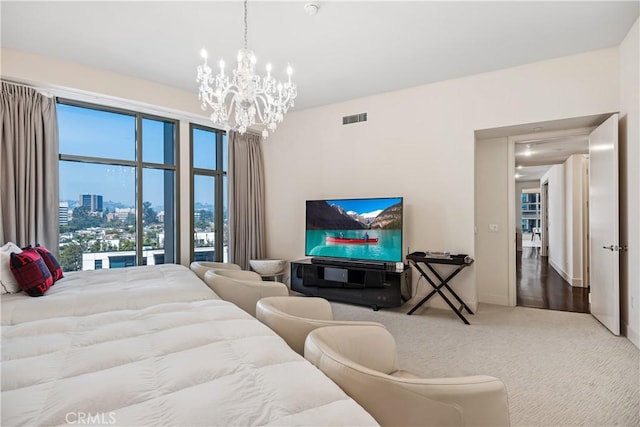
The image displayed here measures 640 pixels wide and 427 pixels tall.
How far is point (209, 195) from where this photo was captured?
5012mm

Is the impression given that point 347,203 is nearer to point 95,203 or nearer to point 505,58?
point 505,58

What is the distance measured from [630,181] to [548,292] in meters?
2.54

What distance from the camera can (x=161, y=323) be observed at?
163cm

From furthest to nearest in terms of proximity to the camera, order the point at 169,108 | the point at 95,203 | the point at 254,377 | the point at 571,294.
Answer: the point at 571,294 → the point at 169,108 → the point at 95,203 → the point at 254,377

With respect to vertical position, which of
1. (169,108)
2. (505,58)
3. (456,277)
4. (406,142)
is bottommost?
(456,277)

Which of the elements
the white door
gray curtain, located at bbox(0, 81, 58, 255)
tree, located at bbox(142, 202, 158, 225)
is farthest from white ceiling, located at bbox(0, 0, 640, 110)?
tree, located at bbox(142, 202, 158, 225)

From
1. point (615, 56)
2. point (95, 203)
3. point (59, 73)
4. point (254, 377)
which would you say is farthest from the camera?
point (95, 203)

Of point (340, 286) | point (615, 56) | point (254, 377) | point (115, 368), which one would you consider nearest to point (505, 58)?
point (615, 56)

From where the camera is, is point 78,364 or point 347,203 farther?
point 347,203

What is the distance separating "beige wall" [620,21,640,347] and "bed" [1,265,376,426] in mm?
3269

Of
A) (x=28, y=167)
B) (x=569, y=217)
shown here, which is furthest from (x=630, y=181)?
(x=28, y=167)

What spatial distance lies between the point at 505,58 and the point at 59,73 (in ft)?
15.8

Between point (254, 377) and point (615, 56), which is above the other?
point (615, 56)

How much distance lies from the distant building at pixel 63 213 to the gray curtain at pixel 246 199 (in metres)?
2.00
